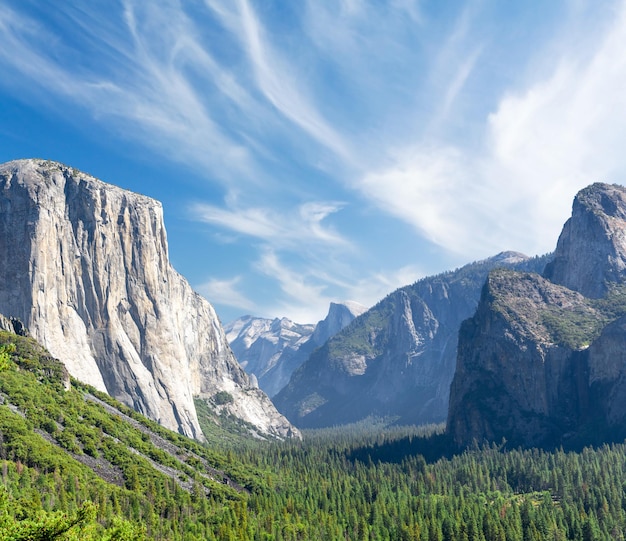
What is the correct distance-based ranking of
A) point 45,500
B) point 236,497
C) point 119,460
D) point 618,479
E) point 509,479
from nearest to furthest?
point 45,500, point 119,460, point 236,497, point 618,479, point 509,479

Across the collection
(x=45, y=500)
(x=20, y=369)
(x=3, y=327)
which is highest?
(x=3, y=327)

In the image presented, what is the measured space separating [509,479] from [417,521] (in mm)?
63663

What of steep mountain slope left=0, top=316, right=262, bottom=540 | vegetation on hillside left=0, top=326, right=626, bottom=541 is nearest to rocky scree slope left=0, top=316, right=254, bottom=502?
steep mountain slope left=0, top=316, right=262, bottom=540

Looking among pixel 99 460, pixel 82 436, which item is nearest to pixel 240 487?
pixel 99 460

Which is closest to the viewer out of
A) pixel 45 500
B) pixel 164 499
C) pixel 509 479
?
pixel 45 500

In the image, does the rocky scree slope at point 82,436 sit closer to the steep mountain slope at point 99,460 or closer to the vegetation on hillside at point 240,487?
the steep mountain slope at point 99,460

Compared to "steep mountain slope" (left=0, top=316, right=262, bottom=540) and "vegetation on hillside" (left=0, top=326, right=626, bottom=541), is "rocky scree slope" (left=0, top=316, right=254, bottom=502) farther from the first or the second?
"vegetation on hillside" (left=0, top=326, right=626, bottom=541)

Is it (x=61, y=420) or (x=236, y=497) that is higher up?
(x=61, y=420)

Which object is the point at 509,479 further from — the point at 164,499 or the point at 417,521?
the point at 164,499

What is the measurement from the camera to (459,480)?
598ft

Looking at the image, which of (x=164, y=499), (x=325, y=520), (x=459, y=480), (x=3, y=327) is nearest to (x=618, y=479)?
(x=459, y=480)

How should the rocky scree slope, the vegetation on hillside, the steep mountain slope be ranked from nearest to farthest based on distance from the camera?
1. the steep mountain slope
2. the vegetation on hillside
3. the rocky scree slope

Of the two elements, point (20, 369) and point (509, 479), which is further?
point (509, 479)

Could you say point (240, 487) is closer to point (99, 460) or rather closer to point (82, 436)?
point (99, 460)
